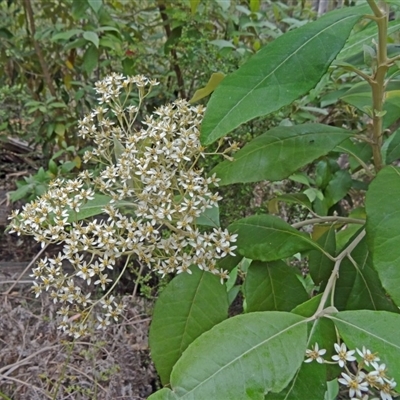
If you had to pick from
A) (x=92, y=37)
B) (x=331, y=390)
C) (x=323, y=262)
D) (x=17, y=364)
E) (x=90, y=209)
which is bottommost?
(x=17, y=364)

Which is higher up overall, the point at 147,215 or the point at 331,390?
the point at 147,215

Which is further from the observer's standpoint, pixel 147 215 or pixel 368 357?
pixel 147 215

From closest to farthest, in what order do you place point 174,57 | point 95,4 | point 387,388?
point 387,388 → point 95,4 → point 174,57

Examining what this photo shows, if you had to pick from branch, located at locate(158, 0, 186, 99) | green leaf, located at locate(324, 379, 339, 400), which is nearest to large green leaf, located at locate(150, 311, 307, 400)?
green leaf, located at locate(324, 379, 339, 400)

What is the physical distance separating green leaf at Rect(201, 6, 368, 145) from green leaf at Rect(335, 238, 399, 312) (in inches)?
10.4

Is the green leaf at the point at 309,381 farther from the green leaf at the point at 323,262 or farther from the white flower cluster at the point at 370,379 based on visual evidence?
the green leaf at the point at 323,262

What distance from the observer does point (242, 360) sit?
37 cm

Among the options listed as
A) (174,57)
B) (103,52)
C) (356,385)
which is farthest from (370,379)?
(103,52)

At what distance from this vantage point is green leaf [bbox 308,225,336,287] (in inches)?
24.1

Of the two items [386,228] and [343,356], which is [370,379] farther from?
[386,228]

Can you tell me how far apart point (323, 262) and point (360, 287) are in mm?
70

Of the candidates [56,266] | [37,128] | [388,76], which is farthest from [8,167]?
[388,76]

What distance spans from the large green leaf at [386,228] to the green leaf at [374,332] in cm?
2

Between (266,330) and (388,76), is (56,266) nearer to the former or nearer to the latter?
(266,330)
